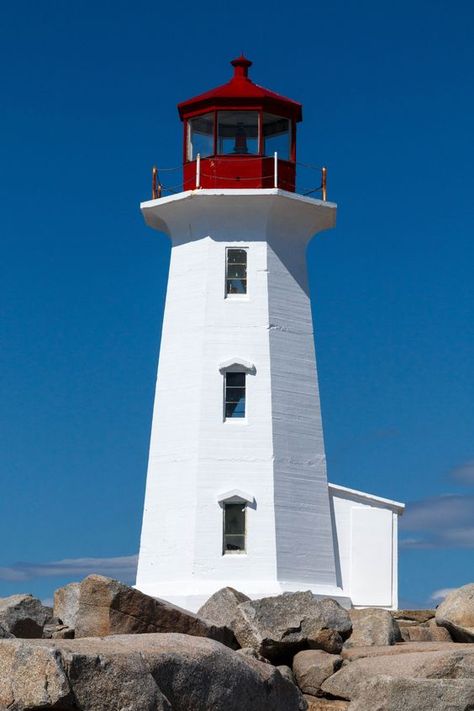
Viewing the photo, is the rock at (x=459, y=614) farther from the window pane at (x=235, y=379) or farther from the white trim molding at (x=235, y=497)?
the window pane at (x=235, y=379)

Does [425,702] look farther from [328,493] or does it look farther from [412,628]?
[328,493]

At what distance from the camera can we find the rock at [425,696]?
16.1 m

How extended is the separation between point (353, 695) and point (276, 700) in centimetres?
225

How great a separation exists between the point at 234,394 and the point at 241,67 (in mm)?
6867

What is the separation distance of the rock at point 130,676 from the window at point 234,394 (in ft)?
39.1

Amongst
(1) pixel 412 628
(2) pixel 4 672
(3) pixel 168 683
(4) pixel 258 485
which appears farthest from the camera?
(4) pixel 258 485

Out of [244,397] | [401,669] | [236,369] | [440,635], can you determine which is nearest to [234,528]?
[244,397]

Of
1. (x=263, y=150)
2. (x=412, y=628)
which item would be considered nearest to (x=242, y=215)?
(x=263, y=150)

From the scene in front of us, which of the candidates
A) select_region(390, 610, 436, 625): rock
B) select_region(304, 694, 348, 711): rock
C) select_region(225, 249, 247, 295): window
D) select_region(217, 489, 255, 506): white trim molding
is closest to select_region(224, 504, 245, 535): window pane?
select_region(217, 489, 255, 506): white trim molding

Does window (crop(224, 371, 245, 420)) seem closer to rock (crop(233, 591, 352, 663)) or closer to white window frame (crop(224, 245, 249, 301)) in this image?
white window frame (crop(224, 245, 249, 301))

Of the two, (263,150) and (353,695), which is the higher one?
(263,150)

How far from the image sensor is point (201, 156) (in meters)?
28.1

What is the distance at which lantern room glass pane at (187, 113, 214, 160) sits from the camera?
28.2 m

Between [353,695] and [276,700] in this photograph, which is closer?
[276,700]
